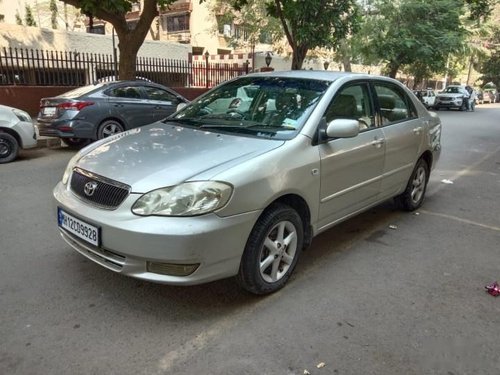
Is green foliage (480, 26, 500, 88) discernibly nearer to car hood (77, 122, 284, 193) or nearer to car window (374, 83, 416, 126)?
car window (374, 83, 416, 126)

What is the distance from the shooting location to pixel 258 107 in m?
3.96

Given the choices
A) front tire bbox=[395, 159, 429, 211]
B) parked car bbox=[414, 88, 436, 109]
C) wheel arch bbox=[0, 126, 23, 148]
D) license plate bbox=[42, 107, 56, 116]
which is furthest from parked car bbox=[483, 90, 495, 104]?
wheel arch bbox=[0, 126, 23, 148]

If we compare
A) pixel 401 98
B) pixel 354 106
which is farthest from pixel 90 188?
pixel 401 98

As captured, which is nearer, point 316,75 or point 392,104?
point 316,75

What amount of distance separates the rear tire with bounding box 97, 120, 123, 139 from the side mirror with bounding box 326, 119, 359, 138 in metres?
6.68

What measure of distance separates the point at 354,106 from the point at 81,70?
12559 mm

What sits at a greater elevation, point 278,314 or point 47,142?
point 278,314

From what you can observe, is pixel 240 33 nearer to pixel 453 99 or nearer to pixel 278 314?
pixel 453 99

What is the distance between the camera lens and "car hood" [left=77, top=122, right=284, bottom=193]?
2.91 metres

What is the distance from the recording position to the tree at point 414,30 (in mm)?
23984

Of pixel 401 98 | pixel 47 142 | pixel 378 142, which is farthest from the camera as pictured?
pixel 47 142

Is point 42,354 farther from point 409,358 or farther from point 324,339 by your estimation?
point 409,358

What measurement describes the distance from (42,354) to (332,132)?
2451mm

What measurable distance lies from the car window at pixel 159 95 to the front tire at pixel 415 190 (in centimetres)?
631
